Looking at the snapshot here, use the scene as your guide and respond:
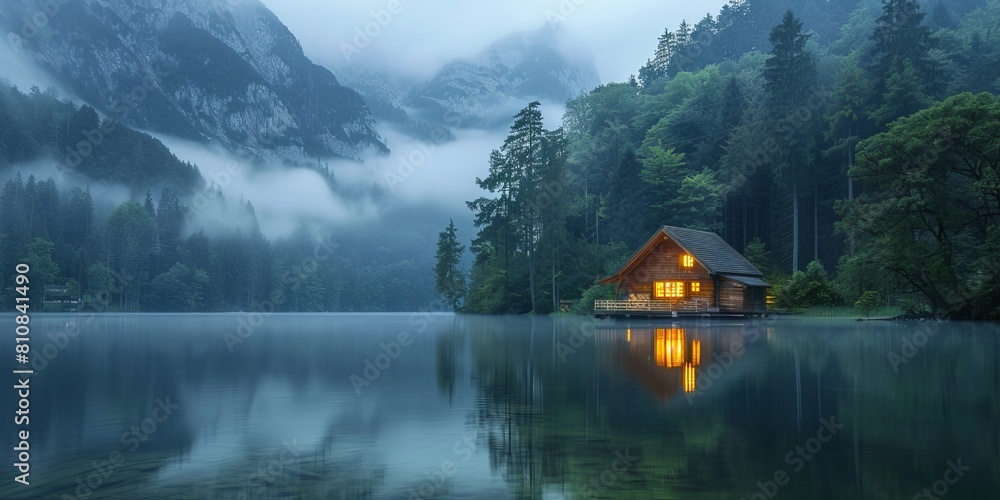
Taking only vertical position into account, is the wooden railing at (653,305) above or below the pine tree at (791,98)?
below

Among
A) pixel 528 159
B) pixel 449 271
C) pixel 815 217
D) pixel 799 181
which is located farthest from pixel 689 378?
pixel 449 271

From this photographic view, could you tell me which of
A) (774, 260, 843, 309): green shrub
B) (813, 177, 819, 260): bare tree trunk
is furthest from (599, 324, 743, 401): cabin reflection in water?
(813, 177, 819, 260): bare tree trunk

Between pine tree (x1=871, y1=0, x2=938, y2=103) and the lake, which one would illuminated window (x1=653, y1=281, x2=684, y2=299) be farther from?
the lake

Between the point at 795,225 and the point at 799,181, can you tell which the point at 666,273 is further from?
the point at 799,181

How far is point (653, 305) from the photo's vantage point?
57375mm

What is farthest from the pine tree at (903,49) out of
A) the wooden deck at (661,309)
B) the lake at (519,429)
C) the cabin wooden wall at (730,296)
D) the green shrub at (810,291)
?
the lake at (519,429)

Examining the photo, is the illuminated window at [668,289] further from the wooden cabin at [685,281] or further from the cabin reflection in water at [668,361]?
the cabin reflection in water at [668,361]

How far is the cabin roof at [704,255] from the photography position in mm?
56719

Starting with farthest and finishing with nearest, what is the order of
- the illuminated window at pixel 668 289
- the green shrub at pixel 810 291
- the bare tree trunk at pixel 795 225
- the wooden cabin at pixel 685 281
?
the bare tree trunk at pixel 795 225, the green shrub at pixel 810 291, the illuminated window at pixel 668 289, the wooden cabin at pixel 685 281

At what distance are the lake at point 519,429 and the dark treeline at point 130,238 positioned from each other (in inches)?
3834

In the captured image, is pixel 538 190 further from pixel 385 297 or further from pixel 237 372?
pixel 385 297

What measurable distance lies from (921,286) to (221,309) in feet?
420

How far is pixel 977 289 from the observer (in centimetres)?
4644

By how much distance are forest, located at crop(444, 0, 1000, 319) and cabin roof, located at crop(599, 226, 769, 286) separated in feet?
21.5
